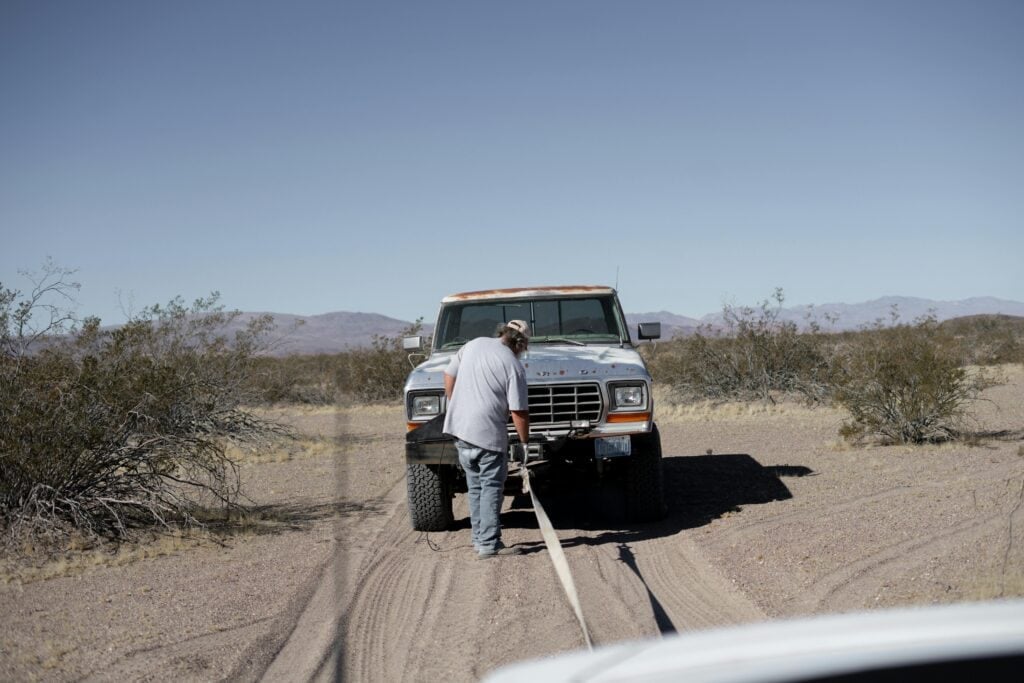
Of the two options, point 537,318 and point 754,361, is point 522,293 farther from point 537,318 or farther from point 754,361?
point 754,361

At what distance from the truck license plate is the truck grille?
0.72 ft

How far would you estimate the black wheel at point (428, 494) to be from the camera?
7836 millimetres

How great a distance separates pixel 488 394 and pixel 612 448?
50.4 inches

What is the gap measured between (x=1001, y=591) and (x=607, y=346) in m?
4.31

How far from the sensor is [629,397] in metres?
7.63

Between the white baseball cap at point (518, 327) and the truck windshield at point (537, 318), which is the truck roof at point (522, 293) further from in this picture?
the white baseball cap at point (518, 327)

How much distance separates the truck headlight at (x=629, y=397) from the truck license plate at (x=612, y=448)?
0.28m

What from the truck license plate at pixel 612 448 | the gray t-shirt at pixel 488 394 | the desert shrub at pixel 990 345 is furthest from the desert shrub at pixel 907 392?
the desert shrub at pixel 990 345

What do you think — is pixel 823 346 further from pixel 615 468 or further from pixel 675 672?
pixel 675 672

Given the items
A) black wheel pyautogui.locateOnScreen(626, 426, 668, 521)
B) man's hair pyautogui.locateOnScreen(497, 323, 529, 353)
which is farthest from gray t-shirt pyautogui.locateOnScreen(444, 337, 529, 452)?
black wheel pyautogui.locateOnScreen(626, 426, 668, 521)

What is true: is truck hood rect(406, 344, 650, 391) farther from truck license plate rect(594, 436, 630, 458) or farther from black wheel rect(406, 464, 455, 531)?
black wheel rect(406, 464, 455, 531)

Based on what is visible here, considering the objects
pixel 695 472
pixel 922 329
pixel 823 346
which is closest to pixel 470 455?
pixel 695 472

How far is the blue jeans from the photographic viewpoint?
6824 mm

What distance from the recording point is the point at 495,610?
5570 mm
